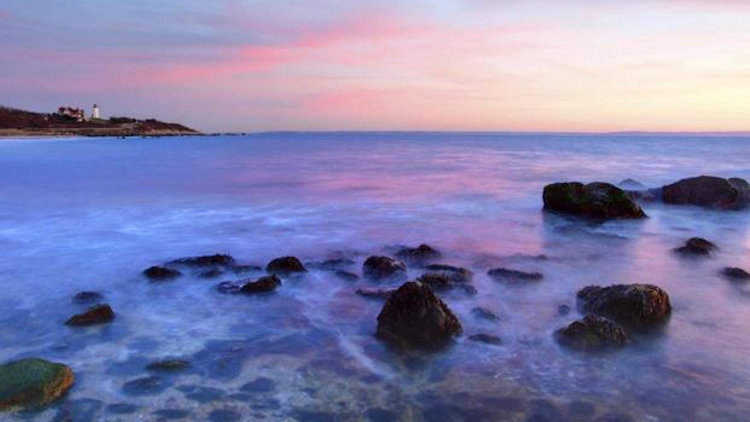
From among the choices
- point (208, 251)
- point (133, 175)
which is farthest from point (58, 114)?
point (208, 251)

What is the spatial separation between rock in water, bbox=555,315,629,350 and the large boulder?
13.0 metres

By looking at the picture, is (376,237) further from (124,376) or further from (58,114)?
(58,114)

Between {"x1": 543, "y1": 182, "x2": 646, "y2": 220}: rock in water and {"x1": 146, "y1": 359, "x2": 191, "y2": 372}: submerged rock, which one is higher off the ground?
{"x1": 543, "y1": 182, "x2": 646, "y2": 220}: rock in water

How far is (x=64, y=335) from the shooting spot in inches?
282

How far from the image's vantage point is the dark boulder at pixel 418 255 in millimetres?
11161

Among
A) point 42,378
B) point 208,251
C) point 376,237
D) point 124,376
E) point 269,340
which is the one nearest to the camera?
point 42,378

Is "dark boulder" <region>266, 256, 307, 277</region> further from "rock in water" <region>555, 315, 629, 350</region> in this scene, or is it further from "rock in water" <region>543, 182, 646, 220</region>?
"rock in water" <region>543, 182, 646, 220</region>

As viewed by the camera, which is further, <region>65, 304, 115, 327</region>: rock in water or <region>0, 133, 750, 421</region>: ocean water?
<region>65, 304, 115, 327</region>: rock in water

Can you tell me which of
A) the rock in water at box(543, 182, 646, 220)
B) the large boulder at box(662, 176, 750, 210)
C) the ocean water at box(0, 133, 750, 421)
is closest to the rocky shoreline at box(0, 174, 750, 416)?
the ocean water at box(0, 133, 750, 421)

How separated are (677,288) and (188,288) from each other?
7.81 meters

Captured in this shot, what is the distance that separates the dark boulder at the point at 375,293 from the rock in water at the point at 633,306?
2797 mm

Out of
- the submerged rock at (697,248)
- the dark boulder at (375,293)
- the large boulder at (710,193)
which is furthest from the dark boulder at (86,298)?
the large boulder at (710,193)

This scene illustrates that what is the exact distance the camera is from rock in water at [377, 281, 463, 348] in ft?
22.9

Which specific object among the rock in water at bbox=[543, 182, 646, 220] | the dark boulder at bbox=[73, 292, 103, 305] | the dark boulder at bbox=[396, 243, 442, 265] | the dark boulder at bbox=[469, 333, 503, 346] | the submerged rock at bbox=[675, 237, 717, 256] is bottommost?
the dark boulder at bbox=[73, 292, 103, 305]
